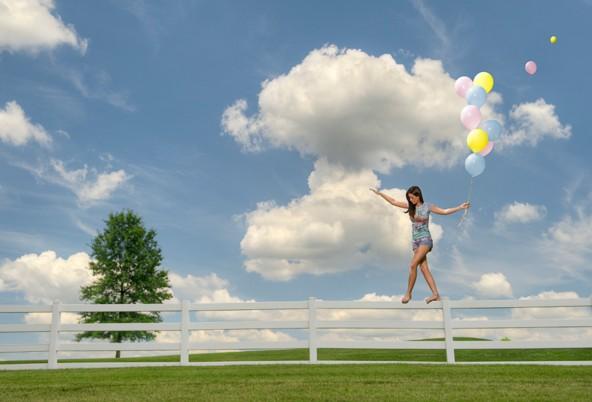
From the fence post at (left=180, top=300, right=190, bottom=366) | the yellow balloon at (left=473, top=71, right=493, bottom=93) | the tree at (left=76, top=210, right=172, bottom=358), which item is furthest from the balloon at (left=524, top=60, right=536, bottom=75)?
the tree at (left=76, top=210, right=172, bottom=358)

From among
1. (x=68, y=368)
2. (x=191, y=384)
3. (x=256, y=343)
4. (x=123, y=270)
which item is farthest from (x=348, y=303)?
(x=123, y=270)

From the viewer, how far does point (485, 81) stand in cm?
1132

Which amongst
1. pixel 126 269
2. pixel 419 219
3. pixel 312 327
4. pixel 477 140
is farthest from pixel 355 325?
pixel 126 269

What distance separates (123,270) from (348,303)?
16.4m

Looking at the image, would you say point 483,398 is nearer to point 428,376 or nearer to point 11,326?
point 428,376

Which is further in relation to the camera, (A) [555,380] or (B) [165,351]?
(B) [165,351]

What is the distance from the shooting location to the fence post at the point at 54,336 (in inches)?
510

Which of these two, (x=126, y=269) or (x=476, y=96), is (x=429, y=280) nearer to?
(x=476, y=96)

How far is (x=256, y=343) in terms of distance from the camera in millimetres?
11758

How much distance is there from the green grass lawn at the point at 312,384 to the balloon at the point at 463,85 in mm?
5559

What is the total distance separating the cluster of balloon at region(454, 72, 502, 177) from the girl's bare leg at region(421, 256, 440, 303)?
1977 millimetres

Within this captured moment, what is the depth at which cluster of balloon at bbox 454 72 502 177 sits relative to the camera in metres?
10.8

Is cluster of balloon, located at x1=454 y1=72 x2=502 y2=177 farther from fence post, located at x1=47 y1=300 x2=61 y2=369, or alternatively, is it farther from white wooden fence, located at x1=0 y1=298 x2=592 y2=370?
fence post, located at x1=47 y1=300 x2=61 y2=369

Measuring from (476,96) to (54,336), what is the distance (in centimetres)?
1084
